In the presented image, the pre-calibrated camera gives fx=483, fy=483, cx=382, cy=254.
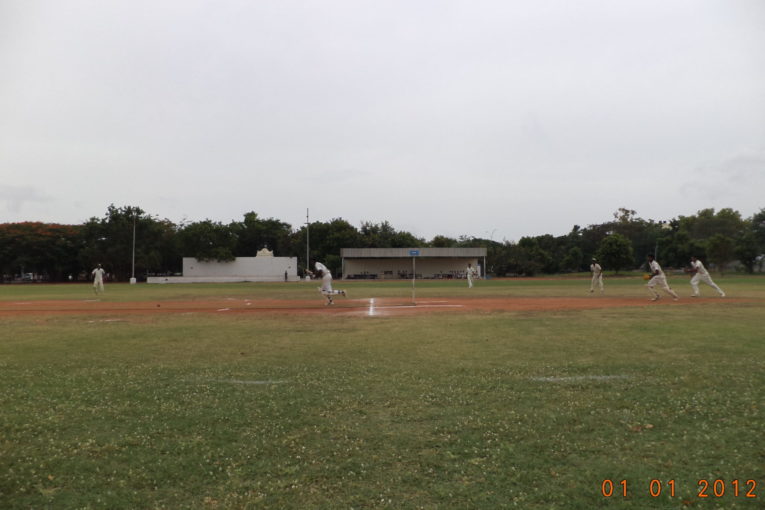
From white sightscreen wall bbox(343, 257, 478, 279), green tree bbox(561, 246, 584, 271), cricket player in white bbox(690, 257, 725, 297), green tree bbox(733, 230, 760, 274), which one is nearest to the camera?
cricket player in white bbox(690, 257, 725, 297)

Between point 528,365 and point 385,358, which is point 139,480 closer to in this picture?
point 385,358

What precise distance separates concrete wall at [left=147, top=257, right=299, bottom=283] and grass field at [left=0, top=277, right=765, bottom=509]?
56802 mm

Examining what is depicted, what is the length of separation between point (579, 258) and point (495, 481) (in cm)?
8717

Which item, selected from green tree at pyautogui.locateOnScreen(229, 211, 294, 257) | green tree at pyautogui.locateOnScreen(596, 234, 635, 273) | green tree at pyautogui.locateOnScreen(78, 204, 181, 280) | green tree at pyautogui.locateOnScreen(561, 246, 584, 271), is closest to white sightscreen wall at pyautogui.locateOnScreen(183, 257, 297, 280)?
green tree at pyautogui.locateOnScreen(78, 204, 181, 280)

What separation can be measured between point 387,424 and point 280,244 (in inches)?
3162

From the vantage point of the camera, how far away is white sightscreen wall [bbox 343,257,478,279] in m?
73.2

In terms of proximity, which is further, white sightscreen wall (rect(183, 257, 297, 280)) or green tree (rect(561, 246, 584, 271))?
green tree (rect(561, 246, 584, 271))

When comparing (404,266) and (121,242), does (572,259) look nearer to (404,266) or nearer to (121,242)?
(404,266)

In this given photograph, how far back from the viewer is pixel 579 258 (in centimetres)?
8450

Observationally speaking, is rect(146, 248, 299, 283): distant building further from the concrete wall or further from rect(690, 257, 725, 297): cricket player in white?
rect(690, 257, 725, 297): cricket player in white

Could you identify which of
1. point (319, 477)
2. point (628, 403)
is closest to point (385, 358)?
point (628, 403)

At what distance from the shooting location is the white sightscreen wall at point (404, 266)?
7319 centimetres

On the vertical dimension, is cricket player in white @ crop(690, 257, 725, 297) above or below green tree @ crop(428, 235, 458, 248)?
below

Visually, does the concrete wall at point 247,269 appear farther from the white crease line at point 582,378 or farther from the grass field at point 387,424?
the white crease line at point 582,378
